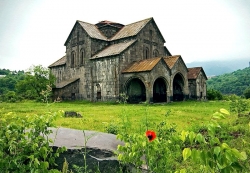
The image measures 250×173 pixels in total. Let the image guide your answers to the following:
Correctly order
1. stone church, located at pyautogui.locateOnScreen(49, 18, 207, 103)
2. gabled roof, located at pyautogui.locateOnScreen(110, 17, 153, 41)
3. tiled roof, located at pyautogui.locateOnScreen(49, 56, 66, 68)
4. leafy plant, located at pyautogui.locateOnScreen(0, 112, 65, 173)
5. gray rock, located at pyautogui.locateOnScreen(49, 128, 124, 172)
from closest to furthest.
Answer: leafy plant, located at pyautogui.locateOnScreen(0, 112, 65, 173) → gray rock, located at pyautogui.locateOnScreen(49, 128, 124, 172) → stone church, located at pyautogui.locateOnScreen(49, 18, 207, 103) → gabled roof, located at pyautogui.locateOnScreen(110, 17, 153, 41) → tiled roof, located at pyautogui.locateOnScreen(49, 56, 66, 68)

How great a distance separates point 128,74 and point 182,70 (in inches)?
240

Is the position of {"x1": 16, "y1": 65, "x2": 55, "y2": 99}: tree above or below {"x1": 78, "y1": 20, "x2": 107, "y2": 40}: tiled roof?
below

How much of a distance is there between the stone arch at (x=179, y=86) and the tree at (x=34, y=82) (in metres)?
15.6

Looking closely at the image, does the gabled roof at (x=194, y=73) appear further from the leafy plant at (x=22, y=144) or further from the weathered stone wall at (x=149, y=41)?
the leafy plant at (x=22, y=144)

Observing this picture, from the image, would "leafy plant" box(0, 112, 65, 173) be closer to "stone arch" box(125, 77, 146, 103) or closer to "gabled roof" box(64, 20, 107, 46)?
"stone arch" box(125, 77, 146, 103)

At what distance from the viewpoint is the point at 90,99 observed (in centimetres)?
2825

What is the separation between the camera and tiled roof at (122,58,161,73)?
2340cm

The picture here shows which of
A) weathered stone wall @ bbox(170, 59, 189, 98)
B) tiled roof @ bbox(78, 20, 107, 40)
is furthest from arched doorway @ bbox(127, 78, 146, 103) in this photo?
tiled roof @ bbox(78, 20, 107, 40)

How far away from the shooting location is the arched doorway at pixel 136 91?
85.6ft

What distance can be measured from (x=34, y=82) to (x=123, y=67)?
1326 centimetres

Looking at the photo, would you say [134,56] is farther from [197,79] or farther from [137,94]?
[197,79]

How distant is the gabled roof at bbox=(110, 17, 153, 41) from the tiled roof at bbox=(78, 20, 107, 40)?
1533 mm

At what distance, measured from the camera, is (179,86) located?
28297mm

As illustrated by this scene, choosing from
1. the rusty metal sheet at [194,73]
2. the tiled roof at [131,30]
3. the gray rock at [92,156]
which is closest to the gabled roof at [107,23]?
the tiled roof at [131,30]
